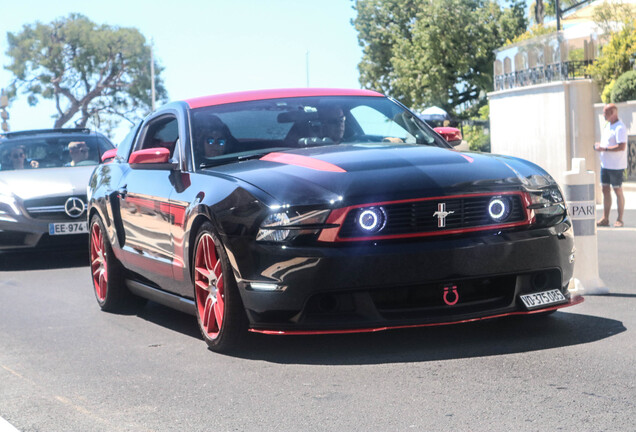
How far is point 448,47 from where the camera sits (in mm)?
57594

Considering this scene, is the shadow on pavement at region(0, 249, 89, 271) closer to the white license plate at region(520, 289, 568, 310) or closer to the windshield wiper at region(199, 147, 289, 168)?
the windshield wiper at region(199, 147, 289, 168)

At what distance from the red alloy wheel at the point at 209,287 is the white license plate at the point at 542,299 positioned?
1.60m

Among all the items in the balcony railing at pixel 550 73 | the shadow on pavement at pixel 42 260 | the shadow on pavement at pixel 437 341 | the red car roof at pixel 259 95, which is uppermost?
the balcony railing at pixel 550 73

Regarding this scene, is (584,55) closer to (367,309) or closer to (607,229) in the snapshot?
(607,229)

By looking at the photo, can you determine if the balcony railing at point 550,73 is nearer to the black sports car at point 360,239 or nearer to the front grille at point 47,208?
the front grille at point 47,208

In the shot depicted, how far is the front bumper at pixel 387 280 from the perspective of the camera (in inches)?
222

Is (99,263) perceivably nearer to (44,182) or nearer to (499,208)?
(499,208)

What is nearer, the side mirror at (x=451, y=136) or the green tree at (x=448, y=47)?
the side mirror at (x=451, y=136)

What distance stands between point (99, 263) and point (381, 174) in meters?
3.68

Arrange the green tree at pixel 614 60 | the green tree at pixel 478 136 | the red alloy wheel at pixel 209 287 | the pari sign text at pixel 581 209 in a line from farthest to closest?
the green tree at pixel 478 136 → the green tree at pixel 614 60 → the pari sign text at pixel 581 209 → the red alloy wheel at pixel 209 287

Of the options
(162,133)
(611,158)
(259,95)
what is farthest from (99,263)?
(611,158)

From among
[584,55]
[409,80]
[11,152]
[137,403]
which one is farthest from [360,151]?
[409,80]

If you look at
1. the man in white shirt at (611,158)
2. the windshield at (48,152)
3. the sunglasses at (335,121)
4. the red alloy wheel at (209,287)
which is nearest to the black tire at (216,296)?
the red alloy wheel at (209,287)

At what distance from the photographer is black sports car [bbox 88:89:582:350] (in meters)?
5.67
